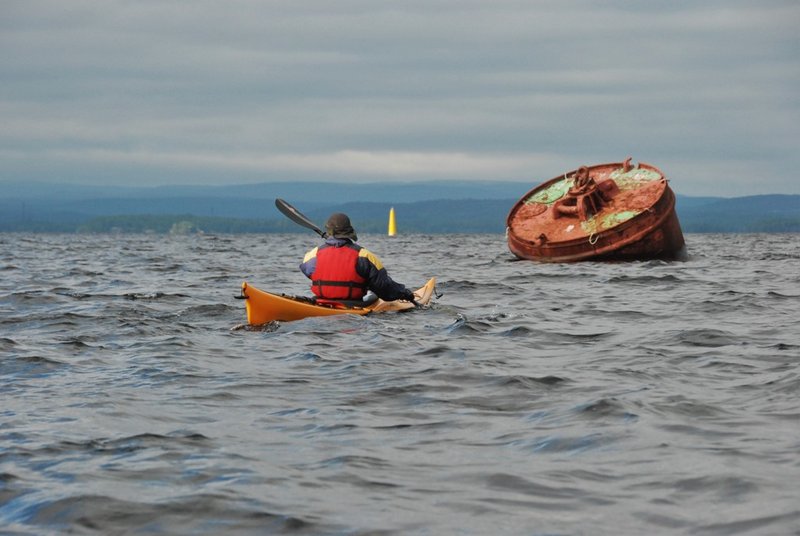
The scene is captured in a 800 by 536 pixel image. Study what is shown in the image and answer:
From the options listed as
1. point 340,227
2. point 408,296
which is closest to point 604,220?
point 408,296

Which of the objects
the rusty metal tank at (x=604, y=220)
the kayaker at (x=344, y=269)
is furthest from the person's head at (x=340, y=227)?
the rusty metal tank at (x=604, y=220)

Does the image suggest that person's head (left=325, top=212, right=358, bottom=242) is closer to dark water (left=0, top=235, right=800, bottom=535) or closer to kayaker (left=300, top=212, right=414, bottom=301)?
kayaker (left=300, top=212, right=414, bottom=301)

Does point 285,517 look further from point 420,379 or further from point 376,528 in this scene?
point 420,379

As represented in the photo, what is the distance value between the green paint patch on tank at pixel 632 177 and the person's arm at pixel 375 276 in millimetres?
14411

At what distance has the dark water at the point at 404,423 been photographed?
5.74 meters

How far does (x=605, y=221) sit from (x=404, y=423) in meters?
19.4

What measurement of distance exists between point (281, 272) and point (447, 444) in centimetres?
2258

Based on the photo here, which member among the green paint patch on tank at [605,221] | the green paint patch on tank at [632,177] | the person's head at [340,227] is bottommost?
the green paint patch on tank at [605,221]

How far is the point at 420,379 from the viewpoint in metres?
9.88

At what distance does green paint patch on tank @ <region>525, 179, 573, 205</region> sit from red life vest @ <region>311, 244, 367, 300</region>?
15262mm

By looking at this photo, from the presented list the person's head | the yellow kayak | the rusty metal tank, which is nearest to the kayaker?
the person's head

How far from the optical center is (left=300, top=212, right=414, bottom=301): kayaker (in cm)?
1439

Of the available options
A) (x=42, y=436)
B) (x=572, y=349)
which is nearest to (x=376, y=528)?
(x=42, y=436)

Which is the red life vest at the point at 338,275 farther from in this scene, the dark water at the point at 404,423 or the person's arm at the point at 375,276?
the dark water at the point at 404,423
